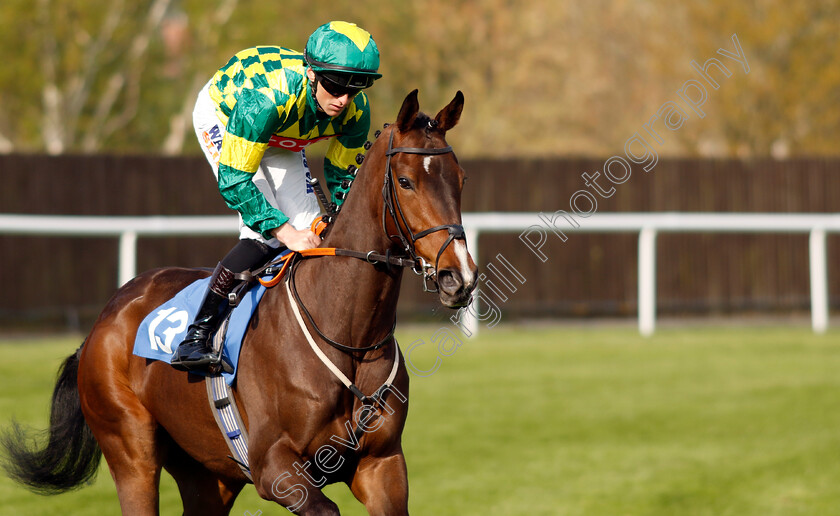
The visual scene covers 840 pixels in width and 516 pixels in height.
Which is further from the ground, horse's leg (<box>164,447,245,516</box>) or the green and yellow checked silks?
the green and yellow checked silks

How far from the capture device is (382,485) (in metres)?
3.23

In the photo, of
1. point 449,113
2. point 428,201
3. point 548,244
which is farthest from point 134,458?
point 548,244

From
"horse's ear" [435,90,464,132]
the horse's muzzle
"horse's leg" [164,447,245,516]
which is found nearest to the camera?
the horse's muzzle

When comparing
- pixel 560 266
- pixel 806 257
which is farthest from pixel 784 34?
pixel 560 266

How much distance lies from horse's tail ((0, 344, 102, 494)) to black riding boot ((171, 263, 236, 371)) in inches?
36.7

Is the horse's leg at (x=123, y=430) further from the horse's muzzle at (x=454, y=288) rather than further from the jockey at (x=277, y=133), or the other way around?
the horse's muzzle at (x=454, y=288)

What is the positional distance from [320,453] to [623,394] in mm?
5063

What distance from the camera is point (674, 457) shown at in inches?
237

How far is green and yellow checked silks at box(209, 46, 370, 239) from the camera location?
132 inches

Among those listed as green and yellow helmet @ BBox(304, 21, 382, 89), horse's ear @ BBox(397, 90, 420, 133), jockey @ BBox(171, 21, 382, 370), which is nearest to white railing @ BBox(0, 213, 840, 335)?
jockey @ BBox(171, 21, 382, 370)

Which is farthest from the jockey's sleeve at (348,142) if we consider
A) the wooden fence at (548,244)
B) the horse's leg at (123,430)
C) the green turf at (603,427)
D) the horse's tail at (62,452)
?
the wooden fence at (548,244)

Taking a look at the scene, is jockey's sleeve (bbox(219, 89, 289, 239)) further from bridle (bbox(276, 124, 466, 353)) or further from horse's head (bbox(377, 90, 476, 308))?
horse's head (bbox(377, 90, 476, 308))

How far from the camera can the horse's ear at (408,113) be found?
119 inches

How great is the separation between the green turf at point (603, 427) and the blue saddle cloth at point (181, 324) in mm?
1571
